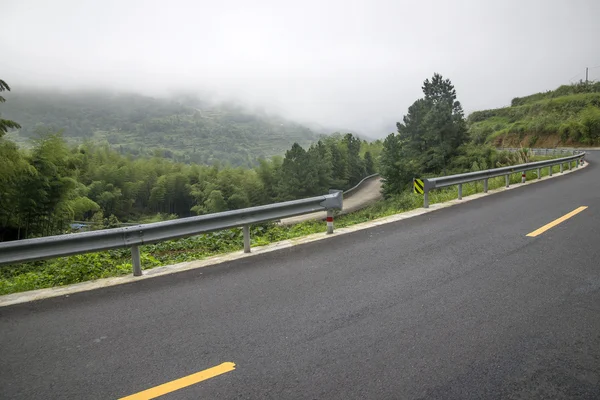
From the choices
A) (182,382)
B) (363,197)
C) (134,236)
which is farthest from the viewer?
(363,197)

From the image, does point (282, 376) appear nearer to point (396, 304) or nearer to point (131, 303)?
point (396, 304)

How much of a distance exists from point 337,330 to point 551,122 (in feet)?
193

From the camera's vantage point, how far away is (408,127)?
5162 cm

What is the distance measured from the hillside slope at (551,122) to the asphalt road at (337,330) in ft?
168

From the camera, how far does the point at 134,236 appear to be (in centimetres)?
566

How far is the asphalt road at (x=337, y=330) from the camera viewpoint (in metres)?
2.71

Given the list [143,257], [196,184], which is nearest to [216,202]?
[196,184]

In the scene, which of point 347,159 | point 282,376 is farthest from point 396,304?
point 347,159

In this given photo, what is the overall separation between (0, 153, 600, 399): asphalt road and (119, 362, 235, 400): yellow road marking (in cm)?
5

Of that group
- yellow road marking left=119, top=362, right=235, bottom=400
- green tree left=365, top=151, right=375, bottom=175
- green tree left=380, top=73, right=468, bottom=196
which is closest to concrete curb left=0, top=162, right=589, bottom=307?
yellow road marking left=119, top=362, right=235, bottom=400

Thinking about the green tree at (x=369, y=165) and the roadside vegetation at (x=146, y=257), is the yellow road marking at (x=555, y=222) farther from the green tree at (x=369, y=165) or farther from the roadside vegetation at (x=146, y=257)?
the green tree at (x=369, y=165)

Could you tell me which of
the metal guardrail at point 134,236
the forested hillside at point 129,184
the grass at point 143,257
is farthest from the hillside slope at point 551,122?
the metal guardrail at point 134,236

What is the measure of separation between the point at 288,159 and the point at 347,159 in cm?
2677

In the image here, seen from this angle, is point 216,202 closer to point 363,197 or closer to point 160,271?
point 363,197
